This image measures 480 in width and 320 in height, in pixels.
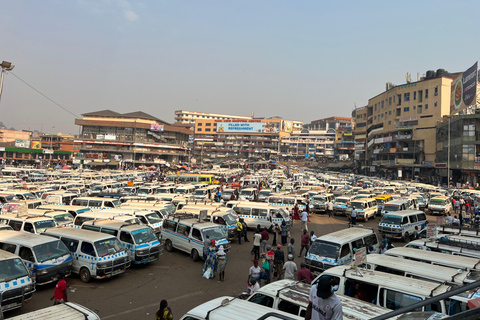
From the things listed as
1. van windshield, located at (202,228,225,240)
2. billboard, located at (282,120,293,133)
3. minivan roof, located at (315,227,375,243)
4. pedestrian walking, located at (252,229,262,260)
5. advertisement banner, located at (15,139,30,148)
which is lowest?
pedestrian walking, located at (252,229,262,260)

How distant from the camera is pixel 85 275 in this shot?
10.9 m

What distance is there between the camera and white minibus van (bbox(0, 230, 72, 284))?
992 cm

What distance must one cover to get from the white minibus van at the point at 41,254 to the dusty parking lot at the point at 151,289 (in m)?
0.64

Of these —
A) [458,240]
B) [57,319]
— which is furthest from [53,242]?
[458,240]

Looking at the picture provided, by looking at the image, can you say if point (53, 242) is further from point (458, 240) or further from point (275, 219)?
point (458, 240)

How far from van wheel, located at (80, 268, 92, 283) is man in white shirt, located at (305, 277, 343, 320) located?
28.8ft

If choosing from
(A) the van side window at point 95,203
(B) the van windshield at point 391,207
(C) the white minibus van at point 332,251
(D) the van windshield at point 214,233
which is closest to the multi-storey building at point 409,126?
(B) the van windshield at point 391,207

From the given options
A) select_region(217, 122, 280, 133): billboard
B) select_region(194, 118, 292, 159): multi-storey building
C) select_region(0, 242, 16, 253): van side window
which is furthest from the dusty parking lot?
select_region(217, 122, 280, 133): billboard

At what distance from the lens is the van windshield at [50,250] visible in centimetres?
1013

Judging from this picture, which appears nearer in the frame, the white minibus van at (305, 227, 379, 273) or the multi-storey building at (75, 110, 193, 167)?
the white minibus van at (305, 227, 379, 273)

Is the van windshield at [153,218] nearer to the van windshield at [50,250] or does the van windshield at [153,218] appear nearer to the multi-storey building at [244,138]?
the van windshield at [50,250]

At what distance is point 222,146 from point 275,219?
119 metres

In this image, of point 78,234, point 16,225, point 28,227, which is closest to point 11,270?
point 78,234

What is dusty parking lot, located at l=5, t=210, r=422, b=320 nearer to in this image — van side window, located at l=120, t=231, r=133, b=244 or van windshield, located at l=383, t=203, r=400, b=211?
van side window, located at l=120, t=231, r=133, b=244
